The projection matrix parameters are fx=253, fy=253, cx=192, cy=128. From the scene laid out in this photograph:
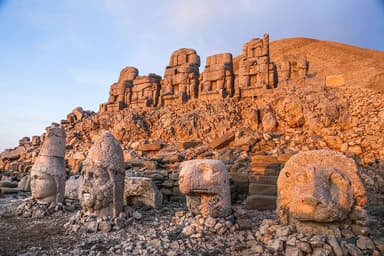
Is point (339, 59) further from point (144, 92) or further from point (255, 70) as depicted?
point (144, 92)

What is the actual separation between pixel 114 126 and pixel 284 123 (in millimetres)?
10991

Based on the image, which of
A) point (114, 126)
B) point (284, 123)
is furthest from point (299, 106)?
point (114, 126)

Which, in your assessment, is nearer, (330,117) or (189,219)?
(189,219)

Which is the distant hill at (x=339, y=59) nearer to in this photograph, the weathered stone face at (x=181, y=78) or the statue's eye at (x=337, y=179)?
the weathered stone face at (x=181, y=78)

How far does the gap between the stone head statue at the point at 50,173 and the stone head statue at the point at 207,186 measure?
391cm

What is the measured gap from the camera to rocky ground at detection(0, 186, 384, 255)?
374 centimetres

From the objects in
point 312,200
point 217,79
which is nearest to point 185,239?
point 312,200

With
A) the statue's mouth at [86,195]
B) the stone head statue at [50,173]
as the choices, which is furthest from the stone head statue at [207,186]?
the stone head statue at [50,173]

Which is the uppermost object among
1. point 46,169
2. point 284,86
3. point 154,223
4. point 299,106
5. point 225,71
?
point 225,71

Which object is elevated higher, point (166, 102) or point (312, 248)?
point (166, 102)

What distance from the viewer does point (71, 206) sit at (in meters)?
7.29

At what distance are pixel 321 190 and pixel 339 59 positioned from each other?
31.5 m

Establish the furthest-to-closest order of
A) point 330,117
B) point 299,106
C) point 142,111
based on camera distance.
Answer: point 142,111 → point 299,106 → point 330,117

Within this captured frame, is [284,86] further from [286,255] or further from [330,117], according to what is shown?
[286,255]
